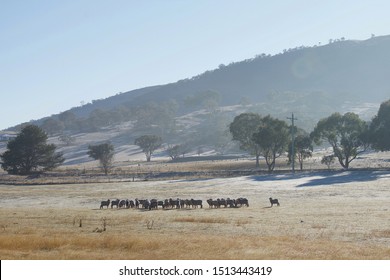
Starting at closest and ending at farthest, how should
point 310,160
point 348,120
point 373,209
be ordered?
point 373,209 → point 348,120 → point 310,160

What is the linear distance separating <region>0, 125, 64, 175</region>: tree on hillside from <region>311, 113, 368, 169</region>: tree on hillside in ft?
191

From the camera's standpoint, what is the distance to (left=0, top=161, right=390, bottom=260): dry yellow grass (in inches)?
963

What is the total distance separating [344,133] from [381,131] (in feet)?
23.7

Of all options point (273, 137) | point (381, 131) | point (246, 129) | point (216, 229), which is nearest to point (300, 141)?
point (273, 137)

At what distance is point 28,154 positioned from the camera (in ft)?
372

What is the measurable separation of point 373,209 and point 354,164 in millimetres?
71722

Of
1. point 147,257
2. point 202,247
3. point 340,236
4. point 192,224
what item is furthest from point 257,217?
point 147,257

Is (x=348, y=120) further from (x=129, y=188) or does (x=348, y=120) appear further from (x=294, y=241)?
(x=294, y=241)

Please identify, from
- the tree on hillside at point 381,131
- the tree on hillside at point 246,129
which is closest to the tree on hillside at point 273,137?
the tree on hillside at point 381,131

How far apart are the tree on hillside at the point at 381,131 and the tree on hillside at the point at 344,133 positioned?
1.77 meters

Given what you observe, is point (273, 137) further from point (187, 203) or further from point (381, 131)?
point (187, 203)

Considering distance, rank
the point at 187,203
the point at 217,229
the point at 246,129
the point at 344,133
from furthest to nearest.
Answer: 1. the point at 246,129
2. the point at 344,133
3. the point at 187,203
4. the point at 217,229

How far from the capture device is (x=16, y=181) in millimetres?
96938

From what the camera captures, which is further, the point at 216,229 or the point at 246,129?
the point at 246,129
